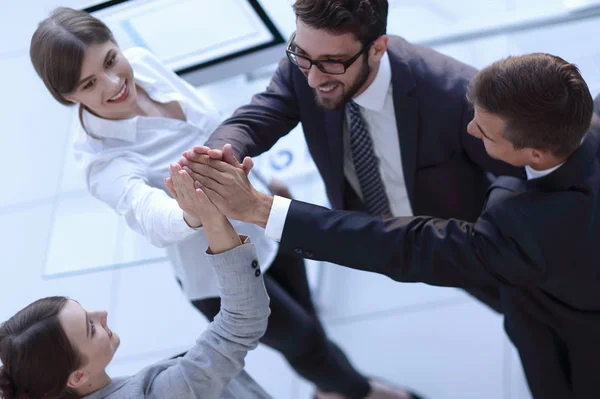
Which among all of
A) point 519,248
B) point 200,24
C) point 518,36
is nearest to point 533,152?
point 519,248

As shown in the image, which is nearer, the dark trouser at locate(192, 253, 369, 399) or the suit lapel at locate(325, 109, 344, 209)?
the suit lapel at locate(325, 109, 344, 209)

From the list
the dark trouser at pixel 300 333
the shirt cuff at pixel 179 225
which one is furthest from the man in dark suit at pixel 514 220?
the dark trouser at pixel 300 333

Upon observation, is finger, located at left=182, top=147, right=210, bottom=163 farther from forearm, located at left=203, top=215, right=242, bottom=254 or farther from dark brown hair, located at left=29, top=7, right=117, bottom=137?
dark brown hair, located at left=29, top=7, right=117, bottom=137

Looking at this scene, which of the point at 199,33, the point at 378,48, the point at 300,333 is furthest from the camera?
the point at 199,33

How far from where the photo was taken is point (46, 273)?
3.36 metres

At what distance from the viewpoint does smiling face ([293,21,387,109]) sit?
6.31 feet

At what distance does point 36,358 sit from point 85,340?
0.33 ft

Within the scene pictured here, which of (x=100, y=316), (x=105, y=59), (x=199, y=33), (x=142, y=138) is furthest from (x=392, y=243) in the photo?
(x=199, y=33)

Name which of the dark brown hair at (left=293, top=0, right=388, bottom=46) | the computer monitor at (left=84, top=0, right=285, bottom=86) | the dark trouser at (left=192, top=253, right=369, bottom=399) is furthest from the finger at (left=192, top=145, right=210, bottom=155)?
the computer monitor at (left=84, top=0, right=285, bottom=86)

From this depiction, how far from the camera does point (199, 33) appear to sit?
305 centimetres

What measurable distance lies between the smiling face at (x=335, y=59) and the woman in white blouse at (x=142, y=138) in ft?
1.42

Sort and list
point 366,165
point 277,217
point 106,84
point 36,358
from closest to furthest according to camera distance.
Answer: point 36,358 < point 277,217 < point 106,84 < point 366,165

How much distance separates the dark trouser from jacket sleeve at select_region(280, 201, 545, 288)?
20.7 inches

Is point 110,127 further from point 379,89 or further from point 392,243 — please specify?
point 392,243
